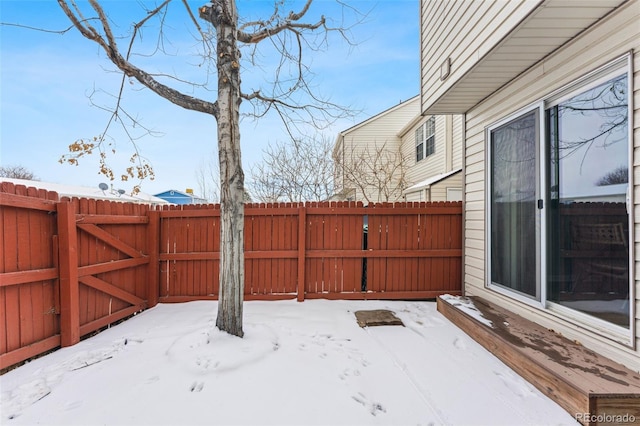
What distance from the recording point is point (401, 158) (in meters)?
10.9

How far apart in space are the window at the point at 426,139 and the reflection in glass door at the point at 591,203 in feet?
25.5

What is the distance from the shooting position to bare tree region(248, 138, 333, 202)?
9766 millimetres

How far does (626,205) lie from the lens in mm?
1849

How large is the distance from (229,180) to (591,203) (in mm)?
3121

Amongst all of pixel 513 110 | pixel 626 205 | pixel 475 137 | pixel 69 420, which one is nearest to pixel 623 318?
pixel 626 205

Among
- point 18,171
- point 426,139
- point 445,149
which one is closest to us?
point 445,149

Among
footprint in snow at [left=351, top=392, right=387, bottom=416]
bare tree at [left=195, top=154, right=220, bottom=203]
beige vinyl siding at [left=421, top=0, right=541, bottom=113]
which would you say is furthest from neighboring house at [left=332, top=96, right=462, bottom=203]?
footprint in snow at [left=351, top=392, right=387, bottom=416]

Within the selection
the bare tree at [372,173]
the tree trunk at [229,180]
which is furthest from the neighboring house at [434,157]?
the tree trunk at [229,180]

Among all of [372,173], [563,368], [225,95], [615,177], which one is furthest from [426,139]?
[563,368]

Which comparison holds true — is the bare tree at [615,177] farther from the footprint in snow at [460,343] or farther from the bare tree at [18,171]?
the bare tree at [18,171]

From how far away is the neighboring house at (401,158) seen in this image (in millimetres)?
8539

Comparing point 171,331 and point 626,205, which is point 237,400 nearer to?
point 171,331

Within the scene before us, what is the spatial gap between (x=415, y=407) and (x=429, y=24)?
4.50 m

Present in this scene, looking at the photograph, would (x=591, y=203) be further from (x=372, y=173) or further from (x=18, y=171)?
(x=18, y=171)
